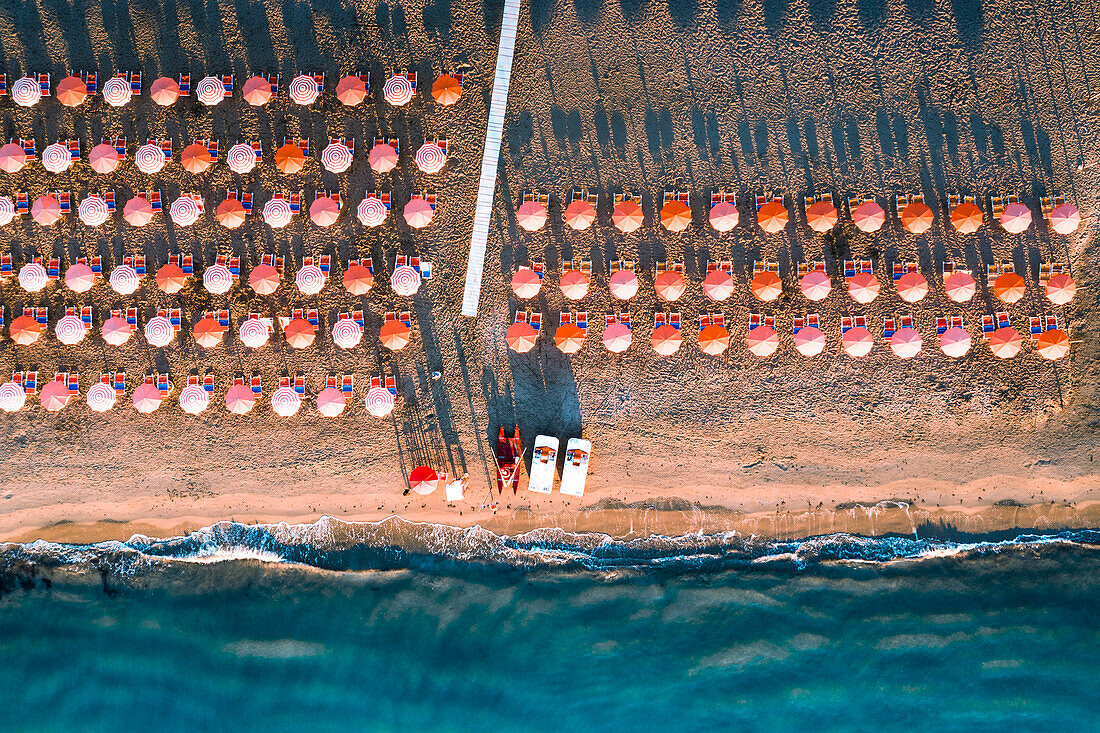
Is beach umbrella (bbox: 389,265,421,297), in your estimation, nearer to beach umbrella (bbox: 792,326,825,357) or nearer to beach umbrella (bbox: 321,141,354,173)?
beach umbrella (bbox: 321,141,354,173)

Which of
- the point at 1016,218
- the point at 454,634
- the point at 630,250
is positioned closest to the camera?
the point at 1016,218

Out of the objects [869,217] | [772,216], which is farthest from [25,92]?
[869,217]

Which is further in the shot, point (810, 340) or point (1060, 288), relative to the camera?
point (810, 340)

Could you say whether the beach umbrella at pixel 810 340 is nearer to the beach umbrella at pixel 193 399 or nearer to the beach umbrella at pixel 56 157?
the beach umbrella at pixel 193 399

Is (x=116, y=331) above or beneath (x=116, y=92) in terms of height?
beneath

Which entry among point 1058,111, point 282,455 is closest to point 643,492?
point 282,455

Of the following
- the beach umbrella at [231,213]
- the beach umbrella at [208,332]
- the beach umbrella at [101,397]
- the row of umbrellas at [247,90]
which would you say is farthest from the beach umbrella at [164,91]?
the beach umbrella at [101,397]

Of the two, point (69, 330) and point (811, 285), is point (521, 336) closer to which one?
point (811, 285)

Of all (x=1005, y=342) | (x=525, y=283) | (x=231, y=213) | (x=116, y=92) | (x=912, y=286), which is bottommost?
(x=1005, y=342)

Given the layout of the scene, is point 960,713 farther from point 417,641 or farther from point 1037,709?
point 417,641
